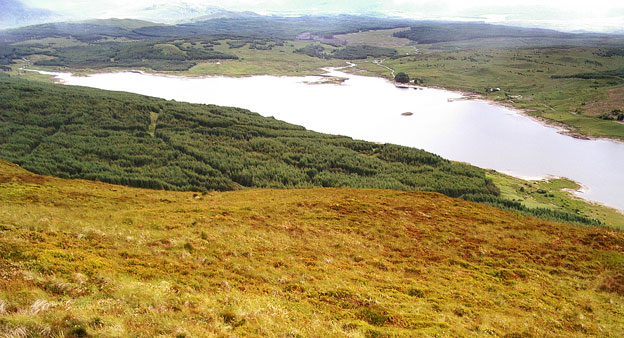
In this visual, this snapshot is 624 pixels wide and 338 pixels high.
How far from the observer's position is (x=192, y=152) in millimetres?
94375

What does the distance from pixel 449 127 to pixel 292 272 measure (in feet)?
413

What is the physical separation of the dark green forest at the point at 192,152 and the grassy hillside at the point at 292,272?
31.3m

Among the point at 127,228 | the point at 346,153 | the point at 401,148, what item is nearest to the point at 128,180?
the point at 127,228

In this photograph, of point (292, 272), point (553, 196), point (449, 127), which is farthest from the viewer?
point (449, 127)

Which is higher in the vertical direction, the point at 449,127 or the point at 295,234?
the point at 449,127

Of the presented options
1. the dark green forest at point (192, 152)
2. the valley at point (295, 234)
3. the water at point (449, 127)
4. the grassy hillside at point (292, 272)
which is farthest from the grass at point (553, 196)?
the grassy hillside at point (292, 272)

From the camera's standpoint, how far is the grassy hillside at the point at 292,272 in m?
14.7

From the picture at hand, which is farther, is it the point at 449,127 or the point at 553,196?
the point at 449,127

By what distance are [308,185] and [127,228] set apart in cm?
5237

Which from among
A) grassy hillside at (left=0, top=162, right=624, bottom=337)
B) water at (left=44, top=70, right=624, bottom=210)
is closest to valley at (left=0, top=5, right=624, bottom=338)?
grassy hillside at (left=0, top=162, right=624, bottom=337)

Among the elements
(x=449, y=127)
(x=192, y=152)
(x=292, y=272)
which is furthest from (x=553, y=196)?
(x=192, y=152)

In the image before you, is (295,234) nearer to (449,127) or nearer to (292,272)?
(292,272)

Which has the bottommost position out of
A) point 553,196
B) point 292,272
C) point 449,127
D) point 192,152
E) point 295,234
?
point 553,196

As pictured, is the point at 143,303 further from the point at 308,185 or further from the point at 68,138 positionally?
the point at 68,138
